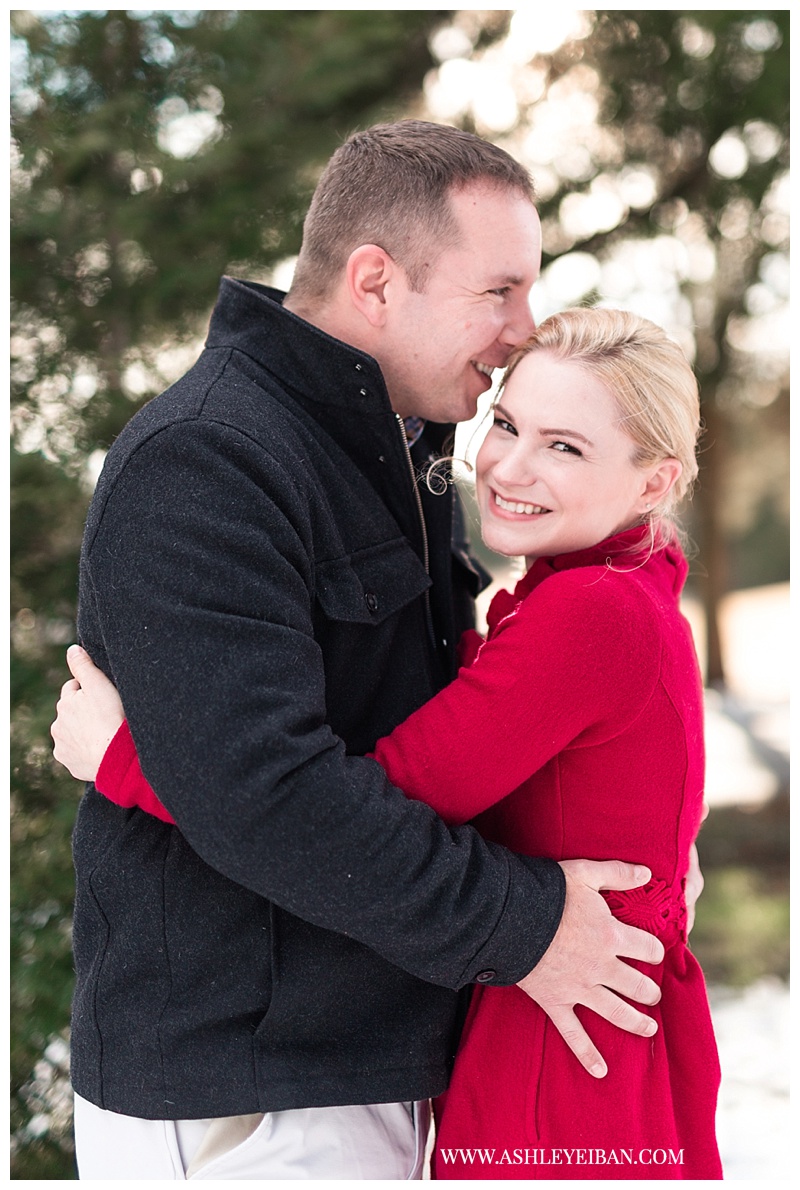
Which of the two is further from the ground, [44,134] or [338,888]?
[44,134]

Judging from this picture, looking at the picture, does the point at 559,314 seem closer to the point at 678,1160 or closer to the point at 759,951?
the point at 678,1160

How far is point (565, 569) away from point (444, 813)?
0.50 meters

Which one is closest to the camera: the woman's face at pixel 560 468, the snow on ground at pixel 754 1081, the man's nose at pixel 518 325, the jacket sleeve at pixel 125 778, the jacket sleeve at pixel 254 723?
the jacket sleeve at pixel 254 723

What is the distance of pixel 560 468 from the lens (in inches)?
74.5

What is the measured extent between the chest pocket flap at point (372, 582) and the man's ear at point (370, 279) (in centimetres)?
46

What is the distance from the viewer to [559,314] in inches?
78.6

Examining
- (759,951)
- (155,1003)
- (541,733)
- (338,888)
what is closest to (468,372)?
(541,733)

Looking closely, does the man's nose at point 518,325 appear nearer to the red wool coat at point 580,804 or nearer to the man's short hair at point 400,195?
the man's short hair at point 400,195

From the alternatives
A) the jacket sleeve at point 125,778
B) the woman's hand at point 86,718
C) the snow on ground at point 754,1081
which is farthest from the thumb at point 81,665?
the snow on ground at point 754,1081

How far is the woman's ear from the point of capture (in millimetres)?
1939

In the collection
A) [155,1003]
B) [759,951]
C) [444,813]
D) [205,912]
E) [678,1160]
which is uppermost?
[444,813]

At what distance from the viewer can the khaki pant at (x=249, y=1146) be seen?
67.5 inches

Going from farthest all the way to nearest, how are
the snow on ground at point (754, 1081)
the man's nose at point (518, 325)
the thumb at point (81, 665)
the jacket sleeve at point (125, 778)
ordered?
the snow on ground at point (754, 1081)
the man's nose at point (518, 325)
the thumb at point (81, 665)
the jacket sleeve at point (125, 778)

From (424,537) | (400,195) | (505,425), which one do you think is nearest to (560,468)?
(505,425)
